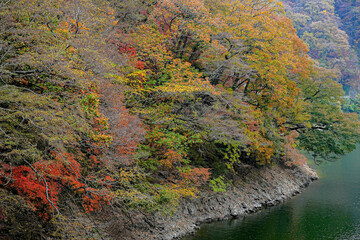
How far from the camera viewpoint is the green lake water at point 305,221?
15.5 m

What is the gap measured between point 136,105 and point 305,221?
10.9 m

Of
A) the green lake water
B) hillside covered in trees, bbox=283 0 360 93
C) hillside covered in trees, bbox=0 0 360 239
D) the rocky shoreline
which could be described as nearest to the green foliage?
hillside covered in trees, bbox=0 0 360 239

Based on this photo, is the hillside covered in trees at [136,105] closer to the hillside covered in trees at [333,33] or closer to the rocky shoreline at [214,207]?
the rocky shoreline at [214,207]

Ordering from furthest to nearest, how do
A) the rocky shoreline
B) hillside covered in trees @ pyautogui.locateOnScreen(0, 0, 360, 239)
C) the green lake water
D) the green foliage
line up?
the green foliage < the green lake water < the rocky shoreline < hillside covered in trees @ pyautogui.locateOnScreen(0, 0, 360, 239)

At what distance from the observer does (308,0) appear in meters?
92.6

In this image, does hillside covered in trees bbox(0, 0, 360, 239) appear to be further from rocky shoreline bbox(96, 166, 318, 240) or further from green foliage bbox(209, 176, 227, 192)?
rocky shoreline bbox(96, 166, 318, 240)

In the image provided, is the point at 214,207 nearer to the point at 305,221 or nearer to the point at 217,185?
the point at 217,185

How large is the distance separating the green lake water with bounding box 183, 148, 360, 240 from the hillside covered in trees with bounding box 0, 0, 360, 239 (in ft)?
7.54

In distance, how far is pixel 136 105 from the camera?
612 inches

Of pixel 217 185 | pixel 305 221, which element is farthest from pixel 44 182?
pixel 305 221

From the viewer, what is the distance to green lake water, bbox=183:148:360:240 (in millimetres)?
15484

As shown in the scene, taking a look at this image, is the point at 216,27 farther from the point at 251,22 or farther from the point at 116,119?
the point at 116,119

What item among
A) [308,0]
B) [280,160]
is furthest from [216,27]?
[308,0]

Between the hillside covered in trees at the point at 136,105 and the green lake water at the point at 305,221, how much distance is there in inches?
90.5
